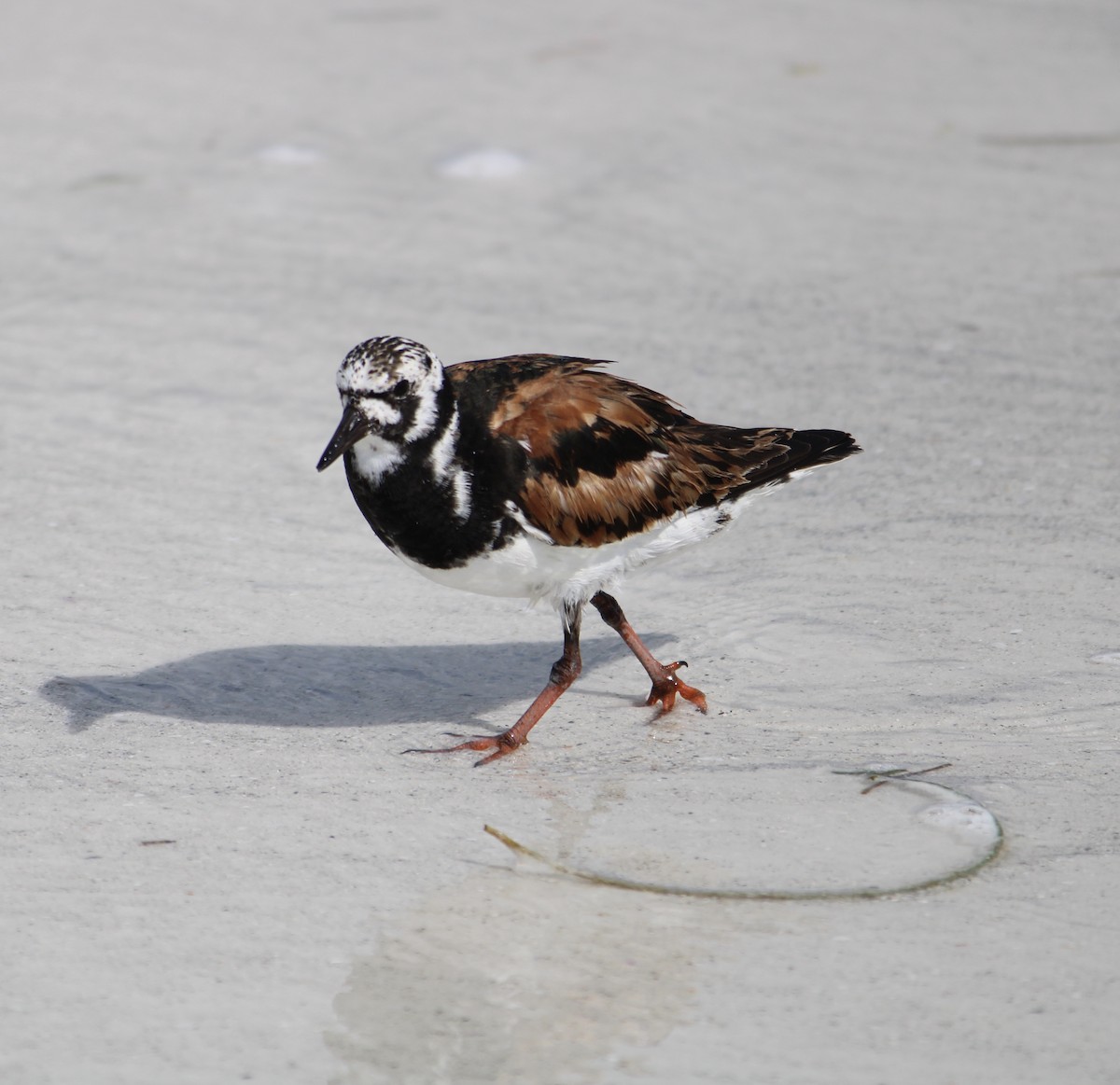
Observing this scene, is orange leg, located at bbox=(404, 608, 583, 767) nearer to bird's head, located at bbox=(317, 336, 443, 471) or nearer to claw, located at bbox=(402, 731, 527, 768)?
claw, located at bbox=(402, 731, 527, 768)

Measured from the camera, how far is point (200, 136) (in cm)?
977

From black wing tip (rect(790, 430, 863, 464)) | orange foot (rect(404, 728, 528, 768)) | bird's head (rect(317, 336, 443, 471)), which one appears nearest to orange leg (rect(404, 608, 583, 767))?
orange foot (rect(404, 728, 528, 768))

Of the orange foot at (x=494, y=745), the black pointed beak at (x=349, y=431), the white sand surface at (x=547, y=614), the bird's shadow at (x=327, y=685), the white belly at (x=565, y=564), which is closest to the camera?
the white sand surface at (x=547, y=614)

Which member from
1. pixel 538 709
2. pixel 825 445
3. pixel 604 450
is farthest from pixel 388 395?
pixel 825 445

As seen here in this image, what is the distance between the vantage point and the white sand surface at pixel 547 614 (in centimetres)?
328

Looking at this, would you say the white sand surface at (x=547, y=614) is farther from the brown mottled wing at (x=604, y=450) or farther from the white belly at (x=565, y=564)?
the brown mottled wing at (x=604, y=450)

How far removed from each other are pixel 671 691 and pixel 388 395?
1315mm

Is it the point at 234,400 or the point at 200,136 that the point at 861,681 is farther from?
the point at 200,136

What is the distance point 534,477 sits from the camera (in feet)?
14.8

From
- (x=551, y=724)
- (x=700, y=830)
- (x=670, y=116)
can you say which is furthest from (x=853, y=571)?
(x=670, y=116)

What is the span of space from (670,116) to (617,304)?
2.61 metres

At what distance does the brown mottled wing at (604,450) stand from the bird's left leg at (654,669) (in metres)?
0.37

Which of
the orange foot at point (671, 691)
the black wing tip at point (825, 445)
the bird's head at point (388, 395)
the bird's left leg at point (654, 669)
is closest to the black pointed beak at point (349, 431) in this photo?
the bird's head at point (388, 395)

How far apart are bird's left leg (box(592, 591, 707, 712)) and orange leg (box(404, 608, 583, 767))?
184 millimetres
